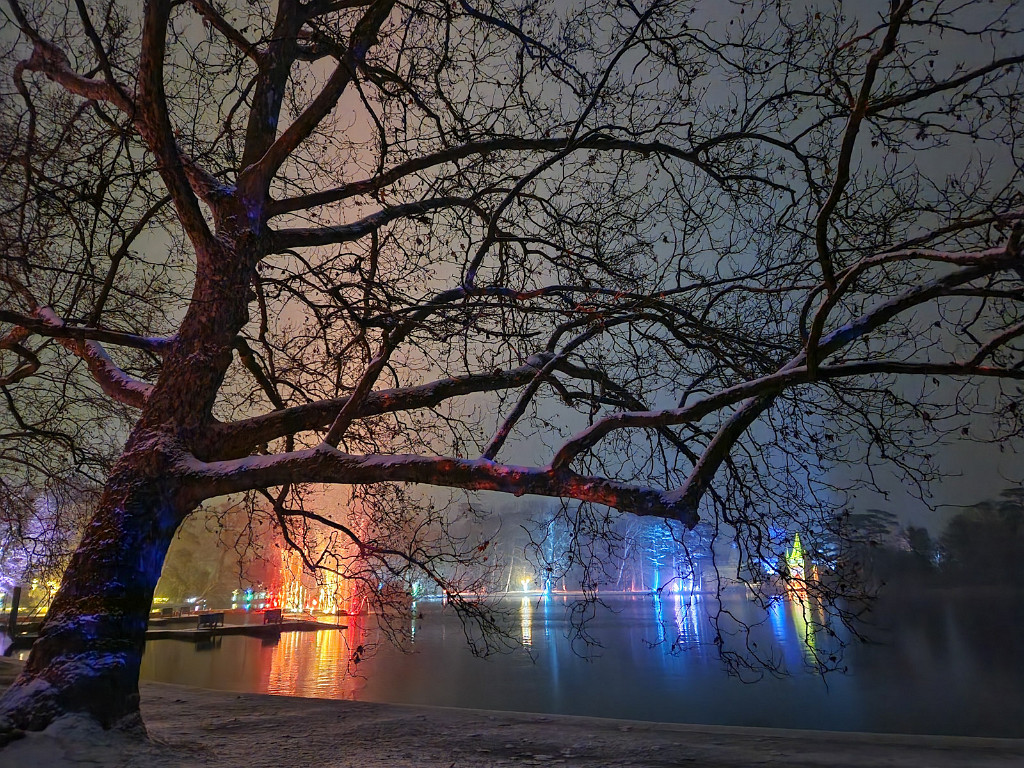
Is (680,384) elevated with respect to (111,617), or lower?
elevated

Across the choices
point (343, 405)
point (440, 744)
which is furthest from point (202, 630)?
point (440, 744)

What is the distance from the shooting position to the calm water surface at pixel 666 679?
1961 centimetres

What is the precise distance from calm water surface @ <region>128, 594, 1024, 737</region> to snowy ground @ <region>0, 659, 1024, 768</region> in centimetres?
743

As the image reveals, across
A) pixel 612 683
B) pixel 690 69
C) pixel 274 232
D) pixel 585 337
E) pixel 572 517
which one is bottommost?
pixel 612 683

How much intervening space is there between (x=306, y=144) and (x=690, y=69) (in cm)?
461

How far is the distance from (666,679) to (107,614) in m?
24.6

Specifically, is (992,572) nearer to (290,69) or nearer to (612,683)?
(612,683)

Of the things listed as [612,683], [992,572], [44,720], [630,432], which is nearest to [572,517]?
[630,432]

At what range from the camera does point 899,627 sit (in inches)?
1563

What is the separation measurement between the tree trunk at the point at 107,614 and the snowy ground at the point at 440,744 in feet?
0.78

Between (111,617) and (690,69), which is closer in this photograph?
(111,617)

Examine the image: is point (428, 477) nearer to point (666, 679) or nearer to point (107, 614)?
point (107, 614)

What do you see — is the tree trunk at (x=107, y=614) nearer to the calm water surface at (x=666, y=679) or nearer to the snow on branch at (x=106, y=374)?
the snow on branch at (x=106, y=374)

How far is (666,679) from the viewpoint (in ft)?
82.1
